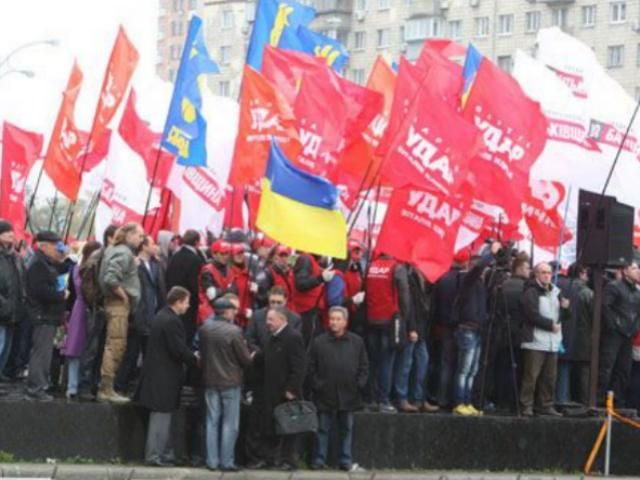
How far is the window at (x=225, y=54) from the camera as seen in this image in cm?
10531

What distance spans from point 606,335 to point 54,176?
24.0 feet

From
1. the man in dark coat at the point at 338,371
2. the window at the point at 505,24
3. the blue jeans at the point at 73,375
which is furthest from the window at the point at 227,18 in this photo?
the blue jeans at the point at 73,375

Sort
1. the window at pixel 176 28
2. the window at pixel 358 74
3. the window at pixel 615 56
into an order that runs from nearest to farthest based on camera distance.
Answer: the window at pixel 615 56
the window at pixel 358 74
the window at pixel 176 28

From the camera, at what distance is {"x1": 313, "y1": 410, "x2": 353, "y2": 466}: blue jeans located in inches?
945

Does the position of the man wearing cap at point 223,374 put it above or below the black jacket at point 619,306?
below

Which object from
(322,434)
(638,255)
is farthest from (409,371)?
(638,255)

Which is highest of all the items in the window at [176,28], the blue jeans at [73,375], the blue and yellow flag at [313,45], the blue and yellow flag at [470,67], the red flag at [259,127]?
the window at [176,28]

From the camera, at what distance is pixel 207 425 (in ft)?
76.4

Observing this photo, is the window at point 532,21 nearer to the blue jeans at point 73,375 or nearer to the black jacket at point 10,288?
the blue jeans at point 73,375

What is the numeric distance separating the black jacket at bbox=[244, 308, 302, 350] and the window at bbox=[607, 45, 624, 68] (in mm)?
66731

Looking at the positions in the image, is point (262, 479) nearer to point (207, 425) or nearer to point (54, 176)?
point (207, 425)

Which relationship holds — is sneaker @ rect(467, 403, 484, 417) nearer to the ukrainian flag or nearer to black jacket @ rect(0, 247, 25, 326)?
the ukrainian flag

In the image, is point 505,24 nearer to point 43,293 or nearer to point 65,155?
point 65,155

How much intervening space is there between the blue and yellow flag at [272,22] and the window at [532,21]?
2469 inches
